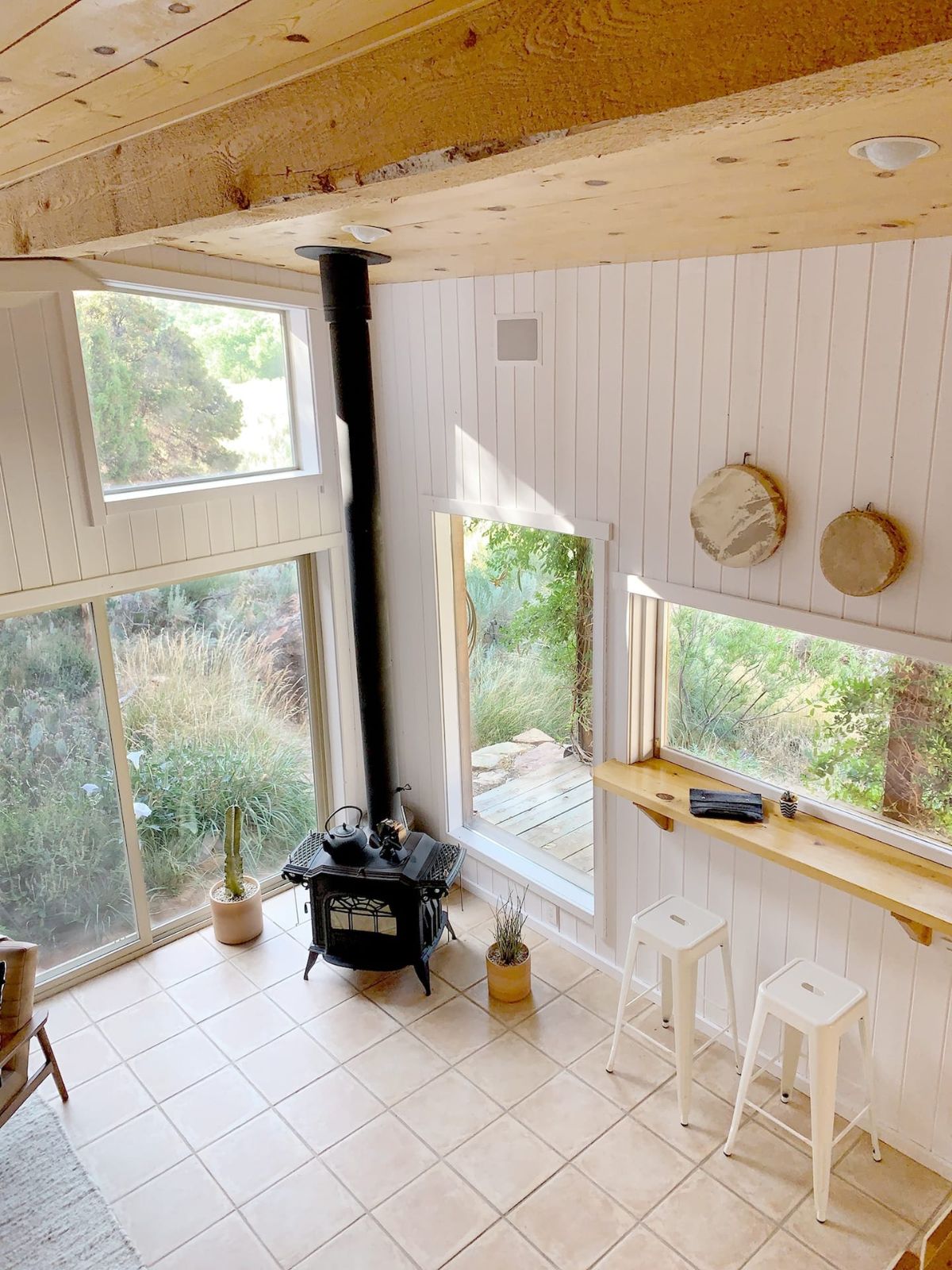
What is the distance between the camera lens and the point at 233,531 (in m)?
4.31

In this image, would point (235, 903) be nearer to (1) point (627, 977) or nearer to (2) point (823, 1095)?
(1) point (627, 977)

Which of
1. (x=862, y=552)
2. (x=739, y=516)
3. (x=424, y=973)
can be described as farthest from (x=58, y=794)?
(x=862, y=552)

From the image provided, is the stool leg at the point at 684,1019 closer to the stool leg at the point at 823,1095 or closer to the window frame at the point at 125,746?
the stool leg at the point at 823,1095

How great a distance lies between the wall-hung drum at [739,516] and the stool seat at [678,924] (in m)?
1.34

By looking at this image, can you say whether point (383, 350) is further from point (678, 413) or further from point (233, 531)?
point (678, 413)

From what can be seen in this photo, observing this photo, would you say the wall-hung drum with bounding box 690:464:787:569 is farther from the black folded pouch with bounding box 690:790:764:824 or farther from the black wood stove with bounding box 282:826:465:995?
the black wood stove with bounding box 282:826:465:995

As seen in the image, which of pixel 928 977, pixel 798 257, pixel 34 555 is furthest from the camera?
Answer: pixel 34 555

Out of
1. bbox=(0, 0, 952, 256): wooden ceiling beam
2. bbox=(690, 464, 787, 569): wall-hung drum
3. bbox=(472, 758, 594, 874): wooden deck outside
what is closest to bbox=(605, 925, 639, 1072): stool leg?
bbox=(472, 758, 594, 874): wooden deck outside

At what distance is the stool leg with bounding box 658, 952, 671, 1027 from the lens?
384 cm

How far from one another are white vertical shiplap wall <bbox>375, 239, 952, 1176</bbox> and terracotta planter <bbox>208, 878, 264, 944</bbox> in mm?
1559

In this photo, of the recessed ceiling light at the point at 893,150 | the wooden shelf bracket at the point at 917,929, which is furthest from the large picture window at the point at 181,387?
the wooden shelf bracket at the point at 917,929

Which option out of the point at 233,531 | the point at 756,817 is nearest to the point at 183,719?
the point at 233,531

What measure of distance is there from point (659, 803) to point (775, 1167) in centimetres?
131

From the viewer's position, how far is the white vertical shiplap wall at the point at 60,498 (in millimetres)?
3516
